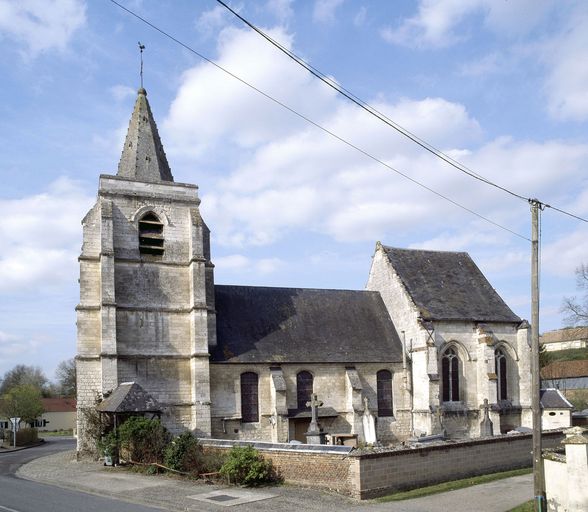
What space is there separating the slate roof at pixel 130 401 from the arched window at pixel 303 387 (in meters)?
7.19

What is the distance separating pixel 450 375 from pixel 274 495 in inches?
645

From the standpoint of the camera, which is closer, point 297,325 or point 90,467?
point 90,467

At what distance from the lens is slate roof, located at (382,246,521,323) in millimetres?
31531

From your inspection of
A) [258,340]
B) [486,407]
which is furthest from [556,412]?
[258,340]

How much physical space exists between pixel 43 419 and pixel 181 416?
158 ft

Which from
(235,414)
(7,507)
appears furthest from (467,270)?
(7,507)

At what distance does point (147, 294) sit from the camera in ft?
91.4

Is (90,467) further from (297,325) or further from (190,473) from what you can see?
(297,325)

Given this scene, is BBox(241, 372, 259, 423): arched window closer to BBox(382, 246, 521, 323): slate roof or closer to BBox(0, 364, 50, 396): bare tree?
BBox(382, 246, 521, 323): slate roof

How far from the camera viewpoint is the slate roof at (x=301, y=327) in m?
29.3

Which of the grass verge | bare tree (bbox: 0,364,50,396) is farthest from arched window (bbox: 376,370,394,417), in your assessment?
bare tree (bbox: 0,364,50,396)

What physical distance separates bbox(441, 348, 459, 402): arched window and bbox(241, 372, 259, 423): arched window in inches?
351

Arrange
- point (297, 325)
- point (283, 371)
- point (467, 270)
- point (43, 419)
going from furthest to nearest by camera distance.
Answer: point (43, 419) < point (467, 270) < point (297, 325) < point (283, 371)

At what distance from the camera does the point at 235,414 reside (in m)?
27.9
